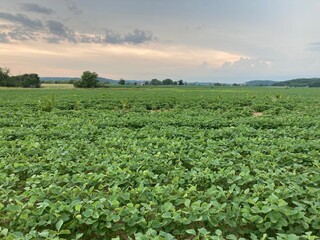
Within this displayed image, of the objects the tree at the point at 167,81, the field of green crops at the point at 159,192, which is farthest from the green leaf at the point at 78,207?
the tree at the point at 167,81

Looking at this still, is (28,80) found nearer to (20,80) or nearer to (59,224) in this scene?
(20,80)

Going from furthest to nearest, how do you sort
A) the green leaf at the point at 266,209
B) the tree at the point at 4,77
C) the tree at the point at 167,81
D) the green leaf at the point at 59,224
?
the tree at the point at 167,81, the tree at the point at 4,77, the green leaf at the point at 266,209, the green leaf at the point at 59,224

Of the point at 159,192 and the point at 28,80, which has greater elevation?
the point at 28,80

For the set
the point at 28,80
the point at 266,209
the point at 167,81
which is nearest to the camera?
the point at 266,209

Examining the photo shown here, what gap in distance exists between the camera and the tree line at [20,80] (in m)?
81.8

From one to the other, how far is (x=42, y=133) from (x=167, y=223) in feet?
20.8

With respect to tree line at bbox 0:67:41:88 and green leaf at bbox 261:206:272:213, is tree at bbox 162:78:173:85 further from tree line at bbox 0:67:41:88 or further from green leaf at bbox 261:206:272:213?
green leaf at bbox 261:206:272:213

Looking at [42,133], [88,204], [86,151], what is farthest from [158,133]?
[88,204]

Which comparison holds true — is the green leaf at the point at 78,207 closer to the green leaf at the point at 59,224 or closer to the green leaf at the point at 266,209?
the green leaf at the point at 59,224

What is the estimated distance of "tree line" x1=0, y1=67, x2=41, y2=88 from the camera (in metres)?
81.8

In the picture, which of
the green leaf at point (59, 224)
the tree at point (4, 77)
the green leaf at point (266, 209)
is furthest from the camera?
the tree at point (4, 77)

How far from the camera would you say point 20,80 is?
→ 84.8 m

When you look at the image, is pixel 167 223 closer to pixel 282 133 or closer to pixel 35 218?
pixel 35 218

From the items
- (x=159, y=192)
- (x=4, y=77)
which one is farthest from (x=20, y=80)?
(x=159, y=192)
